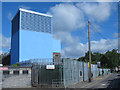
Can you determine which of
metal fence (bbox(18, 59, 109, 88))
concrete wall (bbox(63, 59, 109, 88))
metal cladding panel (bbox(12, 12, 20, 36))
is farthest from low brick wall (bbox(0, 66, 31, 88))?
metal cladding panel (bbox(12, 12, 20, 36))

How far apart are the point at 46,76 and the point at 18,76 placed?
3.74 meters

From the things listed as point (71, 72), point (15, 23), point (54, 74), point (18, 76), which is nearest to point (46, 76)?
point (54, 74)

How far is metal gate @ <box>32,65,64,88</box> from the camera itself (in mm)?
21297

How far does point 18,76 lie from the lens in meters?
22.2

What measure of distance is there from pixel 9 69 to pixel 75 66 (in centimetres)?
912

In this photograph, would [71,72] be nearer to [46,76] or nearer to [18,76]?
[46,76]

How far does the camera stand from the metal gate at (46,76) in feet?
69.9

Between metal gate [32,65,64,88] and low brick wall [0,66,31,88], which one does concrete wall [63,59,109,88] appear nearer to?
metal gate [32,65,64,88]

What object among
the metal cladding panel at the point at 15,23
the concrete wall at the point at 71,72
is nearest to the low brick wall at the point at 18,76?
the concrete wall at the point at 71,72

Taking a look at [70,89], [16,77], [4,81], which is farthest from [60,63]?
[4,81]

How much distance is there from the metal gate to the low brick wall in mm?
795

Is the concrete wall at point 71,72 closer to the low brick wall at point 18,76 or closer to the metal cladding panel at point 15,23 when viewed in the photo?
the low brick wall at point 18,76

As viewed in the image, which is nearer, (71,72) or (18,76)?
(71,72)

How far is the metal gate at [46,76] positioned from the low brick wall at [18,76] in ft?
2.61
